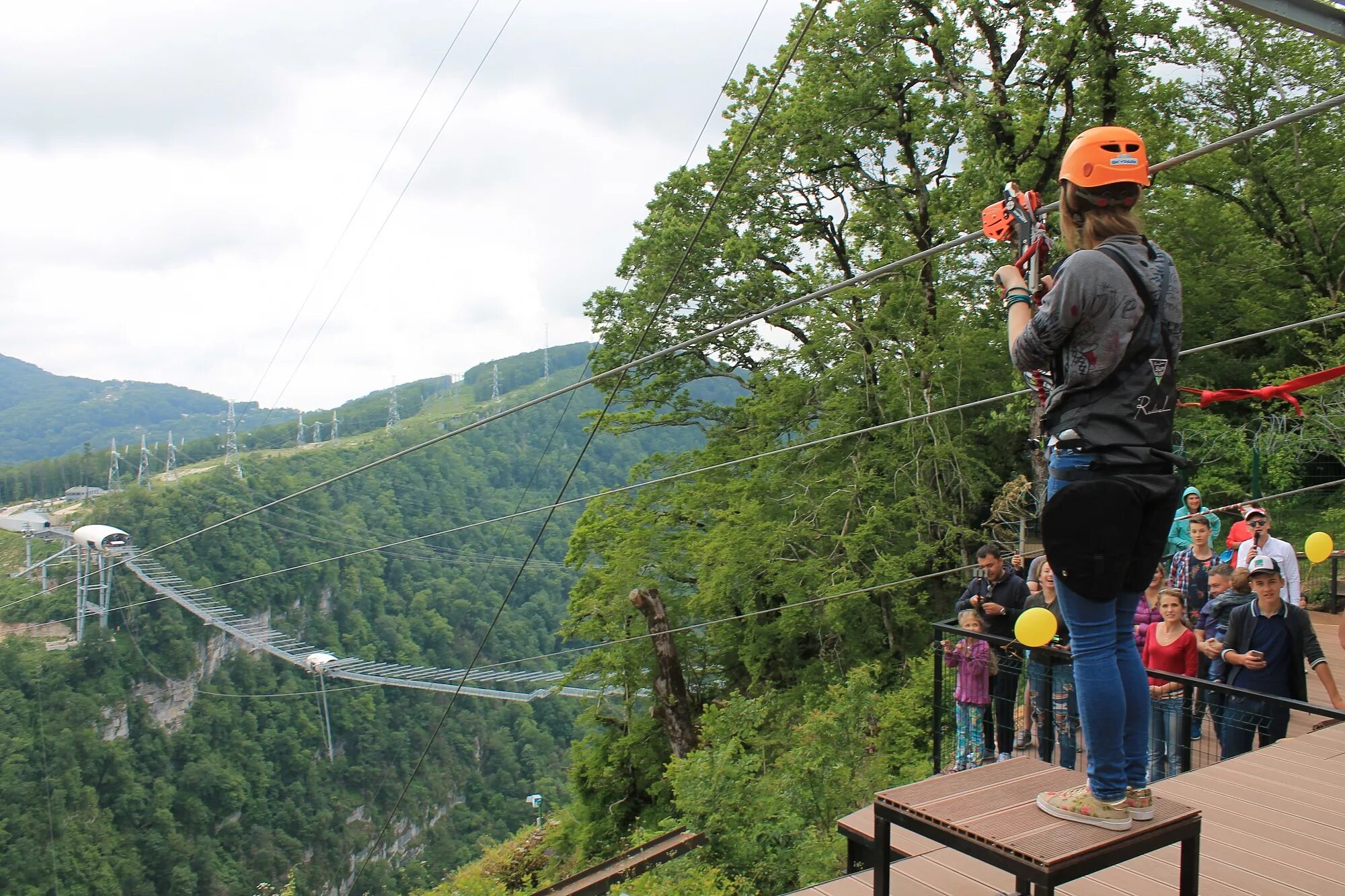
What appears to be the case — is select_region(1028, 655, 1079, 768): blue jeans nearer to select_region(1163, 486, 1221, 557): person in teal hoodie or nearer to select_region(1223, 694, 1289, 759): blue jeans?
select_region(1223, 694, 1289, 759): blue jeans

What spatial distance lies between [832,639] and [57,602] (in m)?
62.0

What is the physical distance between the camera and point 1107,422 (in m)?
1.84

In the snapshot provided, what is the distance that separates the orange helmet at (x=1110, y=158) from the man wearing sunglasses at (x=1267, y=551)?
4346 millimetres

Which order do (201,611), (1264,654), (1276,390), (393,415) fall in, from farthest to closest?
(393,415) < (201,611) < (1264,654) < (1276,390)

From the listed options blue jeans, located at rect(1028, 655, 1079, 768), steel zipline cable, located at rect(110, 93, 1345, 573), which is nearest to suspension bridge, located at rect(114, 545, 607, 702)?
steel zipline cable, located at rect(110, 93, 1345, 573)

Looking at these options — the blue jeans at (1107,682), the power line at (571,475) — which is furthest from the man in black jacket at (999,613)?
the blue jeans at (1107,682)

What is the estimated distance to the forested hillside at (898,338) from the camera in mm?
11812

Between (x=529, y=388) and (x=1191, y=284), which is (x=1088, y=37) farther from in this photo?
(x=529, y=388)

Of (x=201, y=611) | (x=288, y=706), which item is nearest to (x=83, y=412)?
(x=288, y=706)

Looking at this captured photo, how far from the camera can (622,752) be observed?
14133 millimetres

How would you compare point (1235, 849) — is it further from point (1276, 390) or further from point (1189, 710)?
point (1276, 390)

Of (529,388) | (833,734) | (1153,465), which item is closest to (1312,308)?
(833,734)

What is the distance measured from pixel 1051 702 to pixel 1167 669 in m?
0.72

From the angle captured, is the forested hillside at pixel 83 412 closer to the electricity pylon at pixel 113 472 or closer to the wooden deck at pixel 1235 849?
the electricity pylon at pixel 113 472
